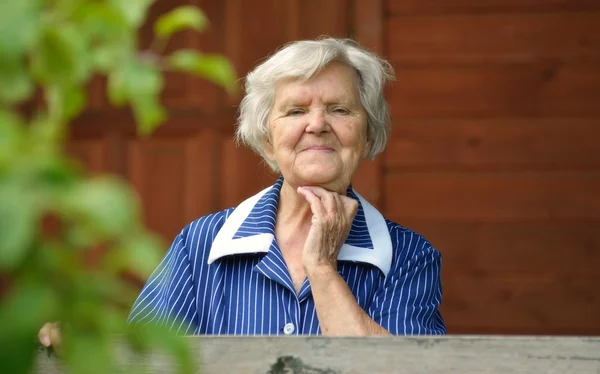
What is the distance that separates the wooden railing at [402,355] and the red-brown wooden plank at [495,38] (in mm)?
3012

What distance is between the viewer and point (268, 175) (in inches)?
178

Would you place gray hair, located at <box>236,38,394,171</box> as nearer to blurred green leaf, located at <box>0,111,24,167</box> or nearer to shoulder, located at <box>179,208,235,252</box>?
shoulder, located at <box>179,208,235,252</box>

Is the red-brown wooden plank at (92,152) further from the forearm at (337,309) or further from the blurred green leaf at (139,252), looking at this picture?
the blurred green leaf at (139,252)

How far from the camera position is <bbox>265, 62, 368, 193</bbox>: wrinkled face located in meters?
2.67

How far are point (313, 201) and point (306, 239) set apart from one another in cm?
11

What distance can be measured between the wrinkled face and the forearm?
1.08 feet

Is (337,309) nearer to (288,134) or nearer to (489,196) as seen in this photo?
(288,134)

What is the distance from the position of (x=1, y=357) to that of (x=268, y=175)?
13.0ft

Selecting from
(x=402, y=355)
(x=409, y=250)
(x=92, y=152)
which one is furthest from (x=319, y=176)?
(x=92, y=152)

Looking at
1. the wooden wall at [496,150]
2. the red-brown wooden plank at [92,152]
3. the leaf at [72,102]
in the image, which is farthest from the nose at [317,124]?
the red-brown wooden plank at [92,152]

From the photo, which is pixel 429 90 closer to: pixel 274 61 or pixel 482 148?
pixel 482 148

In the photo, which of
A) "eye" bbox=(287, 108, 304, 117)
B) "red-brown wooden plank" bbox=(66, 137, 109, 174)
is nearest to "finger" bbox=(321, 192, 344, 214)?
"eye" bbox=(287, 108, 304, 117)

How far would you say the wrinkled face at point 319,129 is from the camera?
2.67 metres

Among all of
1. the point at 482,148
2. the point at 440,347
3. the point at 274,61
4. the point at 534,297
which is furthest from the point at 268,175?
the point at 440,347
